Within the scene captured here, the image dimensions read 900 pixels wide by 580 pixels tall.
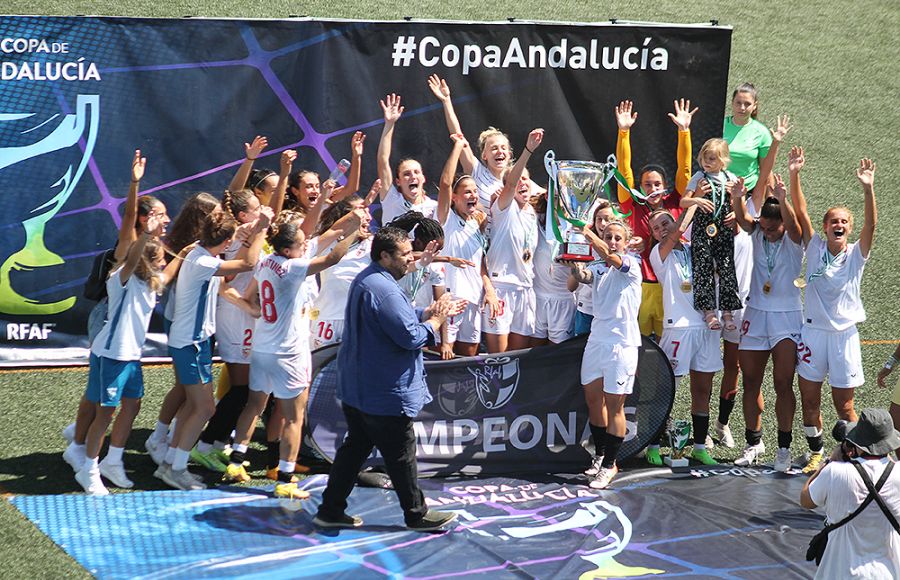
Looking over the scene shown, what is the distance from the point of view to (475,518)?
23.6ft

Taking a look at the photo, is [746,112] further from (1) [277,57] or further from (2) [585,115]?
(1) [277,57]

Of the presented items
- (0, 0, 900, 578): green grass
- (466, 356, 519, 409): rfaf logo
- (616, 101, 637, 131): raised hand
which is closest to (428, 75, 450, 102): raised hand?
(616, 101, 637, 131): raised hand

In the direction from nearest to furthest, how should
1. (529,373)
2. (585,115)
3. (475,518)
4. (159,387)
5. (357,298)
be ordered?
(357,298)
(475,518)
(529,373)
(159,387)
(585,115)

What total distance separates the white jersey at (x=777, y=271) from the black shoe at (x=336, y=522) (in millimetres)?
3140

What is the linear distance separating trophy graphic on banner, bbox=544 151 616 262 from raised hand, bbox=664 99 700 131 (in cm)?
139

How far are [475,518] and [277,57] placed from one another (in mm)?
3885

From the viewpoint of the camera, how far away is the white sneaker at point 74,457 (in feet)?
23.7

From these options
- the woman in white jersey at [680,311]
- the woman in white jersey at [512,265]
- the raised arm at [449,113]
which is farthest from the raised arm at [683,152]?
the raised arm at [449,113]

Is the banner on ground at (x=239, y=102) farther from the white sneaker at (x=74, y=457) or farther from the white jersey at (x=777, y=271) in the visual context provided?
the white sneaker at (x=74, y=457)

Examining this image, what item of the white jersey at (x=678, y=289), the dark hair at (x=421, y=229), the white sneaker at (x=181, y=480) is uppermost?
the dark hair at (x=421, y=229)

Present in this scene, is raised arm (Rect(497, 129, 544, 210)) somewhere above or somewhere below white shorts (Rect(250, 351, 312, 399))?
above

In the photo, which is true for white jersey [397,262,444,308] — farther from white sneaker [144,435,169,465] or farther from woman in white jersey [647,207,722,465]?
white sneaker [144,435,169,465]

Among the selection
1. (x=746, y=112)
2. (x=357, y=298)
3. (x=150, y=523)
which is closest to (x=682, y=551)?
(x=357, y=298)

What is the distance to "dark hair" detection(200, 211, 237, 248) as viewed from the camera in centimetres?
712
